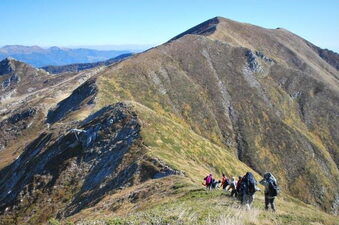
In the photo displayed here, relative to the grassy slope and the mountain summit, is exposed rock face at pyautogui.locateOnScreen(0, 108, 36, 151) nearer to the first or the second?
the mountain summit

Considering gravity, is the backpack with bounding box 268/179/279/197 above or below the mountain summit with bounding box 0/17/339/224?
above

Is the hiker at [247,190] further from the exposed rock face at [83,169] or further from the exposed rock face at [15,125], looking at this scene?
the exposed rock face at [15,125]

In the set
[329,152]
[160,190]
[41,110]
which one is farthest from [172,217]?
[329,152]

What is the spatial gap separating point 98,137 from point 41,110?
222 ft

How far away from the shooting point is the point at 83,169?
47.7 meters

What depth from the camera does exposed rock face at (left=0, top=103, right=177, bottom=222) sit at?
4106cm

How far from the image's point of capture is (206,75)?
425 ft

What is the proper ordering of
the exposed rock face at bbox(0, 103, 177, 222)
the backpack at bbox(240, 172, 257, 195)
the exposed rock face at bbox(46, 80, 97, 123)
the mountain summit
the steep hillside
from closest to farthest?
the backpack at bbox(240, 172, 257, 195) → the mountain summit → the exposed rock face at bbox(0, 103, 177, 222) → the exposed rock face at bbox(46, 80, 97, 123) → the steep hillside

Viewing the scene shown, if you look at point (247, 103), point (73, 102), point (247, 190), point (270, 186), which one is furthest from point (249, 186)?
point (247, 103)

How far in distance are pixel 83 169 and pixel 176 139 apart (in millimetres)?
14243

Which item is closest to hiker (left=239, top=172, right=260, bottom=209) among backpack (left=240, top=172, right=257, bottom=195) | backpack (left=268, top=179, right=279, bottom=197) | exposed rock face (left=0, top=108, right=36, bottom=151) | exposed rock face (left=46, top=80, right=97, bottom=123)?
backpack (left=240, top=172, right=257, bottom=195)

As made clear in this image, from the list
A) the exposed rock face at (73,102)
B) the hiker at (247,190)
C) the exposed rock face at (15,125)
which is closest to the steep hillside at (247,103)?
the exposed rock face at (73,102)

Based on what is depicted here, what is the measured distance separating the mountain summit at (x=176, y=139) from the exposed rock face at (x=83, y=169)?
19cm

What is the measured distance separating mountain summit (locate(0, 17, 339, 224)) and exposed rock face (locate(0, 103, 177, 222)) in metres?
0.19
